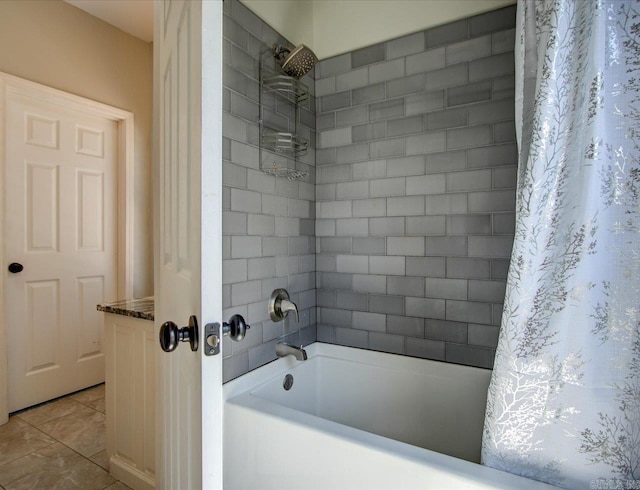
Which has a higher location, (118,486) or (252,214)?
(252,214)

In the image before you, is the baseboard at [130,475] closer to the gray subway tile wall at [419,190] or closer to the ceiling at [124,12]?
the gray subway tile wall at [419,190]

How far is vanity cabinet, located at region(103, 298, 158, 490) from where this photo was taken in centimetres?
165

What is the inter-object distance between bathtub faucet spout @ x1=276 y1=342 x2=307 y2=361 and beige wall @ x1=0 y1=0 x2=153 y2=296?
83.2 inches

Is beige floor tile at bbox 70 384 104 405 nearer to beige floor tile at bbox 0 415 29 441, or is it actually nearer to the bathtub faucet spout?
beige floor tile at bbox 0 415 29 441

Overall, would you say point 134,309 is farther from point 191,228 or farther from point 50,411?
point 50,411

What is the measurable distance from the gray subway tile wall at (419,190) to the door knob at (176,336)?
1.28m

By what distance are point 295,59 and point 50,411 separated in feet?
9.65

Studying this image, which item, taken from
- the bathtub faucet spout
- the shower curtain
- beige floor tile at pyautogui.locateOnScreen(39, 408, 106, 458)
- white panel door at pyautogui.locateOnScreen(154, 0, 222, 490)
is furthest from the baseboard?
the shower curtain

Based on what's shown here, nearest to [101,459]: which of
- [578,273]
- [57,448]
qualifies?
[57,448]

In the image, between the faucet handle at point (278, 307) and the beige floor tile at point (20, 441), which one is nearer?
the faucet handle at point (278, 307)

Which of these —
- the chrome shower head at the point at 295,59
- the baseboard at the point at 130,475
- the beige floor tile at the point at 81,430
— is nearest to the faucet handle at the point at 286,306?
the baseboard at the point at 130,475

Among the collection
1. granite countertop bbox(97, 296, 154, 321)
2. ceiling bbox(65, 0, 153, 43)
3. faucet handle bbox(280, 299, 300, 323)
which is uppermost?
ceiling bbox(65, 0, 153, 43)

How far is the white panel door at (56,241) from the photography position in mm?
2508

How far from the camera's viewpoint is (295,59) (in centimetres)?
164
